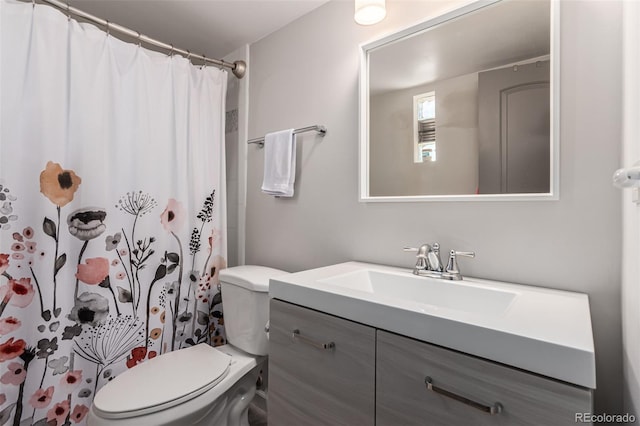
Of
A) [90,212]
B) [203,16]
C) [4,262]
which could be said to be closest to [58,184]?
[90,212]

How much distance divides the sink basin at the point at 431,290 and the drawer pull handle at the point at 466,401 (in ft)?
0.83

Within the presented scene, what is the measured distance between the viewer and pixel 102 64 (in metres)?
1.43

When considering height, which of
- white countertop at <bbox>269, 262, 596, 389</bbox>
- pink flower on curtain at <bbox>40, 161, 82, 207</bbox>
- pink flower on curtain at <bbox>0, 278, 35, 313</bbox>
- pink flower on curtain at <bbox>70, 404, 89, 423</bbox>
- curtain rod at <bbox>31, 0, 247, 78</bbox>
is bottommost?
pink flower on curtain at <bbox>70, 404, 89, 423</bbox>

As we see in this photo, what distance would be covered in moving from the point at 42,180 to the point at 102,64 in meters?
0.59

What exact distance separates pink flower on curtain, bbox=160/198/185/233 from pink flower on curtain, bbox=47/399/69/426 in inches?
33.3

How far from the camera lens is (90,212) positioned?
4.53 ft

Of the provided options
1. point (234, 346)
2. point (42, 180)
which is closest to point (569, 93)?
point (234, 346)

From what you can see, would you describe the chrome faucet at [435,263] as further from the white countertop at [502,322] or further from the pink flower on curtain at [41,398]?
the pink flower on curtain at [41,398]

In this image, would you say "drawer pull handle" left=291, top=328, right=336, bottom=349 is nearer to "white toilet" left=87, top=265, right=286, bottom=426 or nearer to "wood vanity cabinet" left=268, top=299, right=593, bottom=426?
"wood vanity cabinet" left=268, top=299, right=593, bottom=426

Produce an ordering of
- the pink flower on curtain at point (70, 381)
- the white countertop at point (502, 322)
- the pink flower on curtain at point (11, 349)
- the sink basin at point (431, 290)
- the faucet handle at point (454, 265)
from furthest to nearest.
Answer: the pink flower on curtain at point (70, 381)
the pink flower on curtain at point (11, 349)
the faucet handle at point (454, 265)
the sink basin at point (431, 290)
the white countertop at point (502, 322)

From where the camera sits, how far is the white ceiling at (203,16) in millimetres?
1590

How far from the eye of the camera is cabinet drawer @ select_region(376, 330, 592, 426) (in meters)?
0.55

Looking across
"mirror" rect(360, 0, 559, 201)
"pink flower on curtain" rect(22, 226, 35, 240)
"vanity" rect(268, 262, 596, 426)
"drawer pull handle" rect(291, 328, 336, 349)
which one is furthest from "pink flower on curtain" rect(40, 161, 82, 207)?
"mirror" rect(360, 0, 559, 201)

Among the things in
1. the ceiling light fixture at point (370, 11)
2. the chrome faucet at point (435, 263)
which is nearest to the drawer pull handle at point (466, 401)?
the chrome faucet at point (435, 263)
